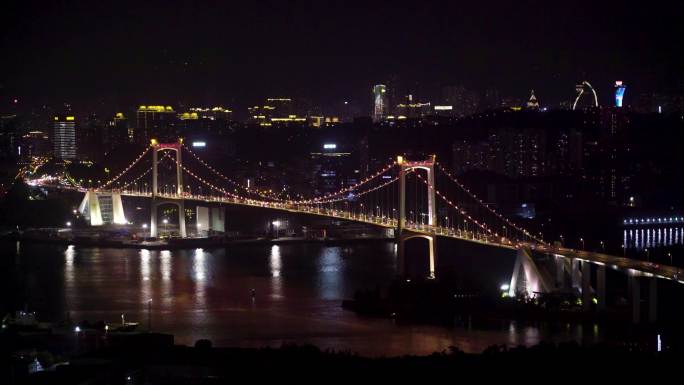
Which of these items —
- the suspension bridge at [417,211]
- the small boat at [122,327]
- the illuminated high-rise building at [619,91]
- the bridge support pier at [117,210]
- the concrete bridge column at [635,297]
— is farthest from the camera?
the illuminated high-rise building at [619,91]

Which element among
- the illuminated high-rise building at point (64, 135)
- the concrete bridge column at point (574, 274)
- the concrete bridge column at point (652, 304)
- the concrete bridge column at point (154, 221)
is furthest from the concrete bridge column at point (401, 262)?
the illuminated high-rise building at point (64, 135)

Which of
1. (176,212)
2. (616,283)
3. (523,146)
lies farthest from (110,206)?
(616,283)

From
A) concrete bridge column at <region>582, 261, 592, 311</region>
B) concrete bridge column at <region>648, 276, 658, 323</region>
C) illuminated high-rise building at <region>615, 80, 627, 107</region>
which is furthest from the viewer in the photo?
illuminated high-rise building at <region>615, 80, 627, 107</region>

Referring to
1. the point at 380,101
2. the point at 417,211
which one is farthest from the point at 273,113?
the point at 417,211

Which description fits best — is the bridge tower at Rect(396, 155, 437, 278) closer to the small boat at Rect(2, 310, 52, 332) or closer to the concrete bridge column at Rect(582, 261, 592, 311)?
the concrete bridge column at Rect(582, 261, 592, 311)

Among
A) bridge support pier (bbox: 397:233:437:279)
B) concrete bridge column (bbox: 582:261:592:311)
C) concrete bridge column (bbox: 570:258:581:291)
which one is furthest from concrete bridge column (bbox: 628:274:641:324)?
bridge support pier (bbox: 397:233:437:279)

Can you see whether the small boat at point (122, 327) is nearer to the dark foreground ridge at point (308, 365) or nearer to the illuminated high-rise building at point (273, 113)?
the dark foreground ridge at point (308, 365)
